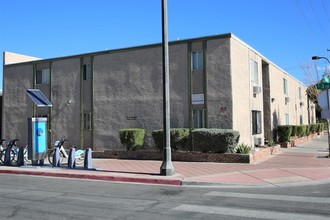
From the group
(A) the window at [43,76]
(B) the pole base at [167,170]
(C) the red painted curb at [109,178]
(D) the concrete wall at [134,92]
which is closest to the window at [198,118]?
(D) the concrete wall at [134,92]

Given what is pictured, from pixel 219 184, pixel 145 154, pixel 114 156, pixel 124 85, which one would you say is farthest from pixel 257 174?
pixel 124 85

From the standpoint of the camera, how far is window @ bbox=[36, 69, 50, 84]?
81.8 ft

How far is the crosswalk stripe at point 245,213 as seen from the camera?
7.09 m

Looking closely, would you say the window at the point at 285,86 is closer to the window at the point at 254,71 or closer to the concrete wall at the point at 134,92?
the window at the point at 254,71

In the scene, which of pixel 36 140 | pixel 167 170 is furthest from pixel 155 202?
pixel 36 140

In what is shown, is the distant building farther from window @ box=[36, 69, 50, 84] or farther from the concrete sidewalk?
the concrete sidewalk

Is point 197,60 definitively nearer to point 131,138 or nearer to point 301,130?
point 131,138

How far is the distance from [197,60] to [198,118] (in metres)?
3.02

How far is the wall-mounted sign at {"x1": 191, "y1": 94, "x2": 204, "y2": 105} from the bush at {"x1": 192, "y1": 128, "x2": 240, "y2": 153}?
Answer: 6.87 ft

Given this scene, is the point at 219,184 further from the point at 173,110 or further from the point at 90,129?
the point at 90,129

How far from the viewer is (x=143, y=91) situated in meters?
20.7

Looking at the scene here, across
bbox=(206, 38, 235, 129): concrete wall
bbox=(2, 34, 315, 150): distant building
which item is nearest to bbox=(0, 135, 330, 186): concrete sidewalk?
bbox=(206, 38, 235, 129): concrete wall

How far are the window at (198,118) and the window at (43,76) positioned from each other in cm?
1105

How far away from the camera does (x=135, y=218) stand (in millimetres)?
7148
